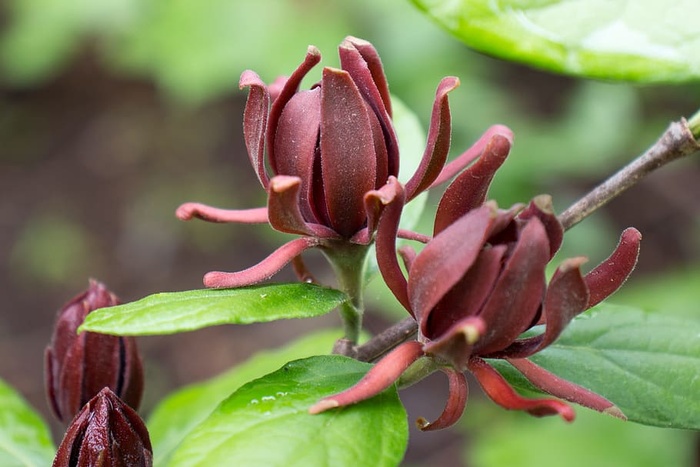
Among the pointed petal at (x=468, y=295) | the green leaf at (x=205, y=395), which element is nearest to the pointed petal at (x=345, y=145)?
the pointed petal at (x=468, y=295)

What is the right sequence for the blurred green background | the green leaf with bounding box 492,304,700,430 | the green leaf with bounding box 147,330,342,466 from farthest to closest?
the blurred green background
the green leaf with bounding box 147,330,342,466
the green leaf with bounding box 492,304,700,430

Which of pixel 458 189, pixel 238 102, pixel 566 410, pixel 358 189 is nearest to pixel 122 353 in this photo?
pixel 358 189

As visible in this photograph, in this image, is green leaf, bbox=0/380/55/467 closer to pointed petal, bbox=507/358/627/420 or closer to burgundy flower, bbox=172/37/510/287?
burgundy flower, bbox=172/37/510/287

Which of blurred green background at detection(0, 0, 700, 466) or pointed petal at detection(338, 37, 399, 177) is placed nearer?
pointed petal at detection(338, 37, 399, 177)

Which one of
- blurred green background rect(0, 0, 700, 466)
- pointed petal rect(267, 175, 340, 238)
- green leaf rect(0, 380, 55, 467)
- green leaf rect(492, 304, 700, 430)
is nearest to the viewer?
pointed petal rect(267, 175, 340, 238)

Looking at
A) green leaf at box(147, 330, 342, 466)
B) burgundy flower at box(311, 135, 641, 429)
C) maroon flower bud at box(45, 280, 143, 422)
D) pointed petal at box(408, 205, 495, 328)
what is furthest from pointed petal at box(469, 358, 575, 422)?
green leaf at box(147, 330, 342, 466)

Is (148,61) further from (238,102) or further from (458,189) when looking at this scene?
(458,189)

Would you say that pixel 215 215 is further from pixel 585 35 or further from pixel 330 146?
pixel 585 35
